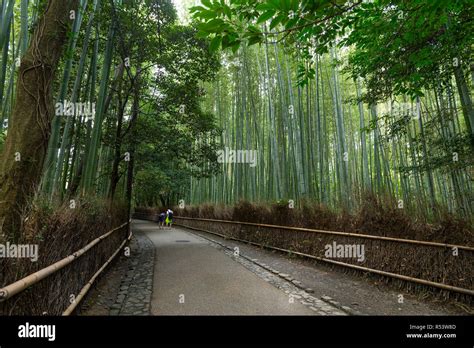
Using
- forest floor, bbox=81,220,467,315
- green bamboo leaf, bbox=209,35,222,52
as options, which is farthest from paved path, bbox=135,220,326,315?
green bamboo leaf, bbox=209,35,222,52

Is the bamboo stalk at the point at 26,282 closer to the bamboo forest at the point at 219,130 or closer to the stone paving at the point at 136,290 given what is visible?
the bamboo forest at the point at 219,130

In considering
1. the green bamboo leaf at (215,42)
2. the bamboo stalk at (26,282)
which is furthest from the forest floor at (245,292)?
Result: the green bamboo leaf at (215,42)

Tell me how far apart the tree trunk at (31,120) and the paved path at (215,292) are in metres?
1.74

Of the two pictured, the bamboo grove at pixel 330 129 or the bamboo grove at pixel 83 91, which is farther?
the bamboo grove at pixel 330 129

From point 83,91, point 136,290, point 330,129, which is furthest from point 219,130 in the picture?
point 330,129

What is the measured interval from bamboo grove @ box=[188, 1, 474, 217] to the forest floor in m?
1.43

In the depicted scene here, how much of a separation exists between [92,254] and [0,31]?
14.5ft

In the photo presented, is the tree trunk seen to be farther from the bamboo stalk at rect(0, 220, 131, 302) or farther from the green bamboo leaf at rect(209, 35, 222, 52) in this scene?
the green bamboo leaf at rect(209, 35, 222, 52)

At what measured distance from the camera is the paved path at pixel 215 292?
9.62ft

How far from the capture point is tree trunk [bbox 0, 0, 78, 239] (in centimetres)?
218

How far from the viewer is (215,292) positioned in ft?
11.8

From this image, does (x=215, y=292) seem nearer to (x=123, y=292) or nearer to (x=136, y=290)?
(x=136, y=290)

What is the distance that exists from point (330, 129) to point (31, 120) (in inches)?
569

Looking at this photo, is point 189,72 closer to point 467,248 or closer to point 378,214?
point 378,214
